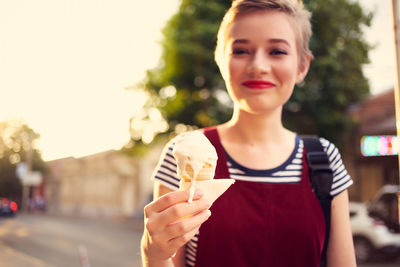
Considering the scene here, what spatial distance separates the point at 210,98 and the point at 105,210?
2343 centimetres

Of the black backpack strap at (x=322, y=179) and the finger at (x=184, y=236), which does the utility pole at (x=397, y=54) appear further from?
the finger at (x=184, y=236)

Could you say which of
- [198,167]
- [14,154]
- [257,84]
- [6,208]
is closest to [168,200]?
[198,167]

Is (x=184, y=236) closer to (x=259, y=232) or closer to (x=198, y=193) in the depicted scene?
(x=198, y=193)

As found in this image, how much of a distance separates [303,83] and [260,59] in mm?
11314

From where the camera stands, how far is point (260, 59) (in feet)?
5.07

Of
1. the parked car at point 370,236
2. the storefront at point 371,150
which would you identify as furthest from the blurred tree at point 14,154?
the parked car at point 370,236

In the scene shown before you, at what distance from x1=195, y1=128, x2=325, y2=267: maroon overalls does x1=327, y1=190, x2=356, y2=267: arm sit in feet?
0.24

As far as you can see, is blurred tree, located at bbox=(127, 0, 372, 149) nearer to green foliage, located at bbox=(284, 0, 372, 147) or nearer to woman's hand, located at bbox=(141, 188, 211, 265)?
green foliage, located at bbox=(284, 0, 372, 147)

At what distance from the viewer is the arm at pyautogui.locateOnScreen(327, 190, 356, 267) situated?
1584 mm

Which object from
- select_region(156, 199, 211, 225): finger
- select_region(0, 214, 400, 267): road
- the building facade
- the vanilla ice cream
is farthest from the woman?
the building facade

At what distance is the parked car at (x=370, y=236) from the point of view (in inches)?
366

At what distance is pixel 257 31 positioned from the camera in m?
1.55

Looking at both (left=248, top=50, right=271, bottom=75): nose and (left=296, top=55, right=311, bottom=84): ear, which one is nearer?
(left=248, top=50, right=271, bottom=75): nose

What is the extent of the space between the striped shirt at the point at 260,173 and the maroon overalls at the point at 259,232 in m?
0.06
